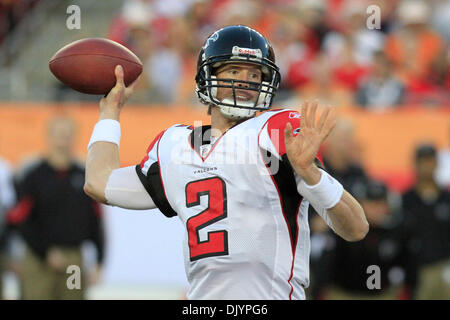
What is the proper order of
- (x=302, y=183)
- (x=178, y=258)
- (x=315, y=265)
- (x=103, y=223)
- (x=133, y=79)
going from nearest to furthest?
→ (x=302, y=183), (x=133, y=79), (x=315, y=265), (x=103, y=223), (x=178, y=258)

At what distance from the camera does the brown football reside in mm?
3625

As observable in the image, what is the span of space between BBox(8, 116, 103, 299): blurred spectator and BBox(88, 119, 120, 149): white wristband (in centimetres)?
328

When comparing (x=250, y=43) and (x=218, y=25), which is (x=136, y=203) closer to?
(x=250, y=43)

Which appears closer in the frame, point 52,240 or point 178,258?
point 52,240

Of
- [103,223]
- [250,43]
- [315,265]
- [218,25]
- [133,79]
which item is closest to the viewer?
[250,43]

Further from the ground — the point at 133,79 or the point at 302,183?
the point at 133,79

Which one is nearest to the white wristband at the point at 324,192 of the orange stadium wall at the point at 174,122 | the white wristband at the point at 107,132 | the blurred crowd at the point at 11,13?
the white wristband at the point at 107,132

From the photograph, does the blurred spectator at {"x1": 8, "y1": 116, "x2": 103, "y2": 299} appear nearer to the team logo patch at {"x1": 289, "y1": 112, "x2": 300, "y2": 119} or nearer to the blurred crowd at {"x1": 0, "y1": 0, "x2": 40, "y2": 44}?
the team logo patch at {"x1": 289, "y1": 112, "x2": 300, "y2": 119}

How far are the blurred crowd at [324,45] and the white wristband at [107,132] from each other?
4.79m

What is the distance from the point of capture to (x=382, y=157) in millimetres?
8016

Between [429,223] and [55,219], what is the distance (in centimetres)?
319
